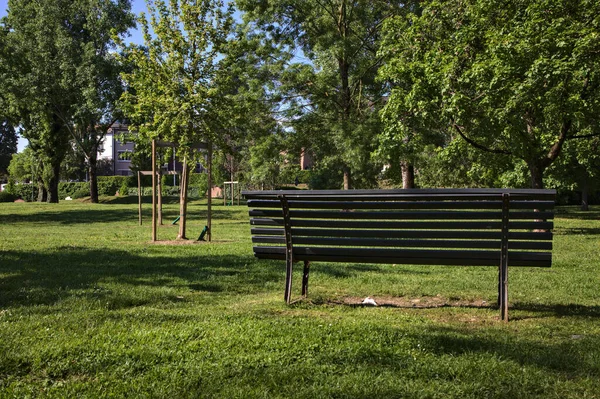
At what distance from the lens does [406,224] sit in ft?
16.3

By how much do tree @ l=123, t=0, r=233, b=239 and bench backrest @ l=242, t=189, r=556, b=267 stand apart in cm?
763

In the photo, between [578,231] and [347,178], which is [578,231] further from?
[347,178]

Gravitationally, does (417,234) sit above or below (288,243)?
above

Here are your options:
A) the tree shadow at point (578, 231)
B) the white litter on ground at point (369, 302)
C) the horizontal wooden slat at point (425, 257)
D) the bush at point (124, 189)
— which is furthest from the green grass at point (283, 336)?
the bush at point (124, 189)

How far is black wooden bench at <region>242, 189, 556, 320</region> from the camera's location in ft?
15.3

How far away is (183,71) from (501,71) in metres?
7.07

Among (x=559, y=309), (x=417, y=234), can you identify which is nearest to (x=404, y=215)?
(x=417, y=234)

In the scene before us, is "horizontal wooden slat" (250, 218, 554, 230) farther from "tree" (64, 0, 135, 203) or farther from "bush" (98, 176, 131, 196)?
"bush" (98, 176, 131, 196)

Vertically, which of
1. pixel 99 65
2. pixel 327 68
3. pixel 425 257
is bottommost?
pixel 425 257

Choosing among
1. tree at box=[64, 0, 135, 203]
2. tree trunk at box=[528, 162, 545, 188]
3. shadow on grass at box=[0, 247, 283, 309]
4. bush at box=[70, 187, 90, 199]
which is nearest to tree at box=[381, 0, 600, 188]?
tree trunk at box=[528, 162, 545, 188]

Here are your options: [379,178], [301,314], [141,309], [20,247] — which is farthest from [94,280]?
[379,178]

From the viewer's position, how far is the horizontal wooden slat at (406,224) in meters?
4.66

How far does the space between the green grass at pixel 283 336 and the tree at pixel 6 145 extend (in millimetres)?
82552

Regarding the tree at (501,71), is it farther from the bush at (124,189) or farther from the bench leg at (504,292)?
the bush at (124,189)
